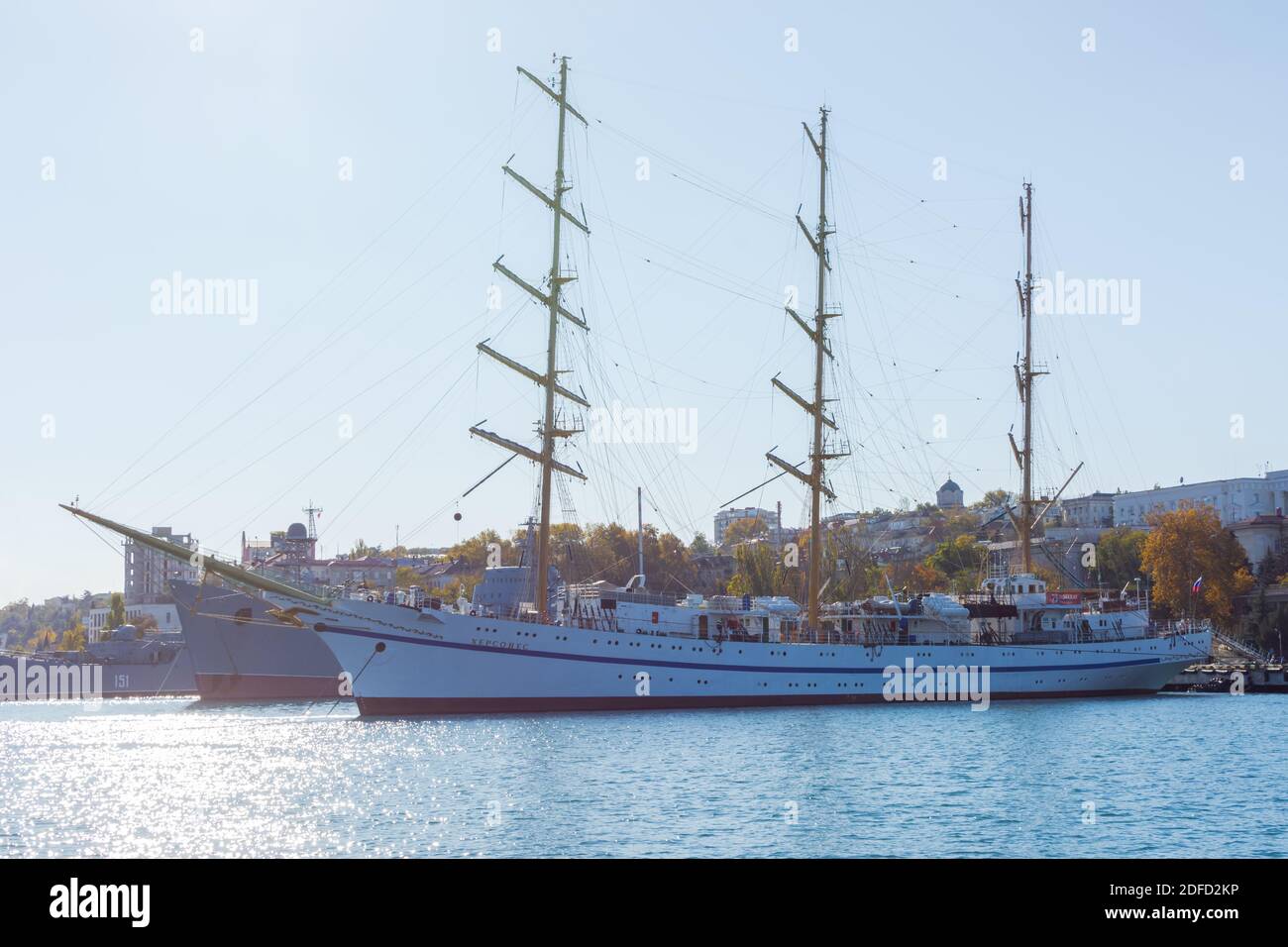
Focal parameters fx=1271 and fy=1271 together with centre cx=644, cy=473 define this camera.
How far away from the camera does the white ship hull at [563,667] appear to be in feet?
148

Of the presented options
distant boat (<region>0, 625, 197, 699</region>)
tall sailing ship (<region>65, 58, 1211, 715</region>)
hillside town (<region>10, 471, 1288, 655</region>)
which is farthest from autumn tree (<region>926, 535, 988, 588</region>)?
distant boat (<region>0, 625, 197, 699</region>)

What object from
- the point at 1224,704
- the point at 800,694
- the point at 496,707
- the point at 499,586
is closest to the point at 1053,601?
the point at 1224,704

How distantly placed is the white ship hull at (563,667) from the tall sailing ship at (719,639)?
2.0 inches

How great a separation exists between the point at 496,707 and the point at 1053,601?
28070mm

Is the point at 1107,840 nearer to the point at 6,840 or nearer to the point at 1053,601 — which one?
the point at 6,840

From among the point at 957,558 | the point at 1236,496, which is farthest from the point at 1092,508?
the point at 957,558

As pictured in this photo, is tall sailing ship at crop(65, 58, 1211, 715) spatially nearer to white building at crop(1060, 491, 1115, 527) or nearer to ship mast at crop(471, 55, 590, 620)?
ship mast at crop(471, 55, 590, 620)

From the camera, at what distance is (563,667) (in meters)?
45.9

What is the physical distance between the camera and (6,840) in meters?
21.5

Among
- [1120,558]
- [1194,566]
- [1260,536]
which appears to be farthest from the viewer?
[1260,536]

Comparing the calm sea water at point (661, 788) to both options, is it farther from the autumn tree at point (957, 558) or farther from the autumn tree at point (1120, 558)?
the autumn tree at point (957, 558)

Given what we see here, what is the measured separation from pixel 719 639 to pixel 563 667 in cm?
729

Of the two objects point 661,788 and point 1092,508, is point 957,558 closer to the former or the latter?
point 1092,508
